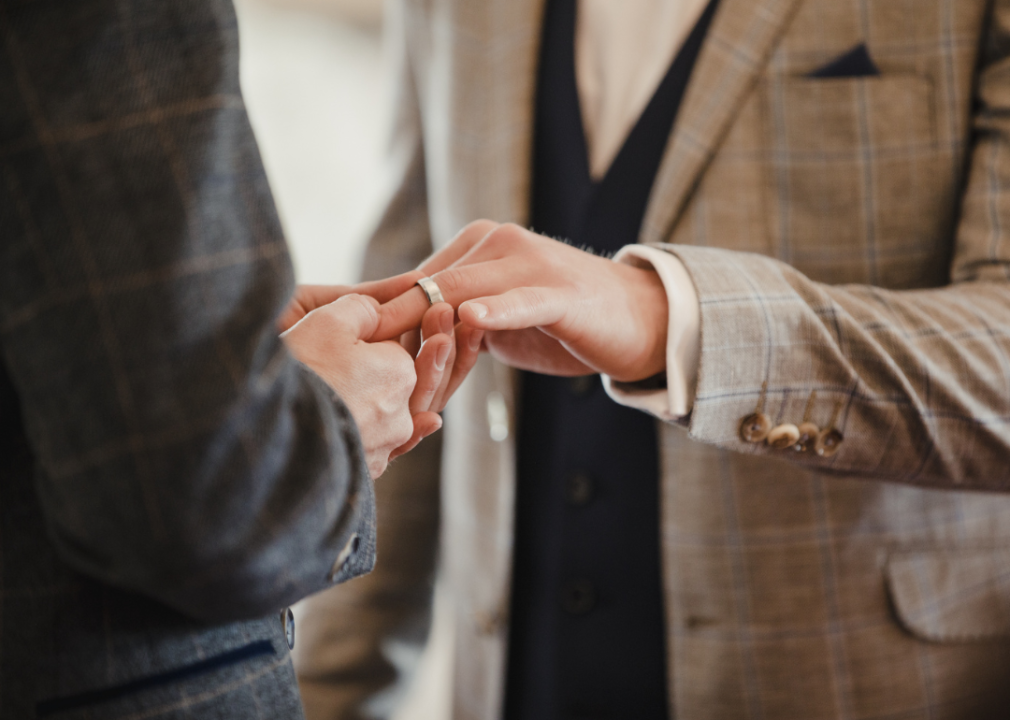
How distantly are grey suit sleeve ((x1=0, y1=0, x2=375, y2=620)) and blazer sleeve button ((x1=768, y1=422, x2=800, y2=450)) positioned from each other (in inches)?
15.2

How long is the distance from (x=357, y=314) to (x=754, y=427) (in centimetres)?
32

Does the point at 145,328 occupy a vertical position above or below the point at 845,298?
above

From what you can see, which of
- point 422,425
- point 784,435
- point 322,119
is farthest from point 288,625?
point 322,119

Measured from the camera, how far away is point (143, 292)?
28cm

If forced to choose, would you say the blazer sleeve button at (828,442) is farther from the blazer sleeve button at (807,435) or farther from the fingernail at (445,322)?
the fingernail at (445,322)

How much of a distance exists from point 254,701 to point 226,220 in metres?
0.25

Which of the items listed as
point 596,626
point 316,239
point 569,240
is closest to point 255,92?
point 316,239

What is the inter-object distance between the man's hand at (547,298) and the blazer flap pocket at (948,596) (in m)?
0.37

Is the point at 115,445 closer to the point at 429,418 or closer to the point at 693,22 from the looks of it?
the point at 429,418

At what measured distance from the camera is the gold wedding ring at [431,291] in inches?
19.3

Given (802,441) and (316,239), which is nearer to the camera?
(802,441)

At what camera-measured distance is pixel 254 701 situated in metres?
0.36

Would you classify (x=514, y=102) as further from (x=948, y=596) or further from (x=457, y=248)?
(x=948, y=596)

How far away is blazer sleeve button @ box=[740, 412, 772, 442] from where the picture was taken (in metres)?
0.53
